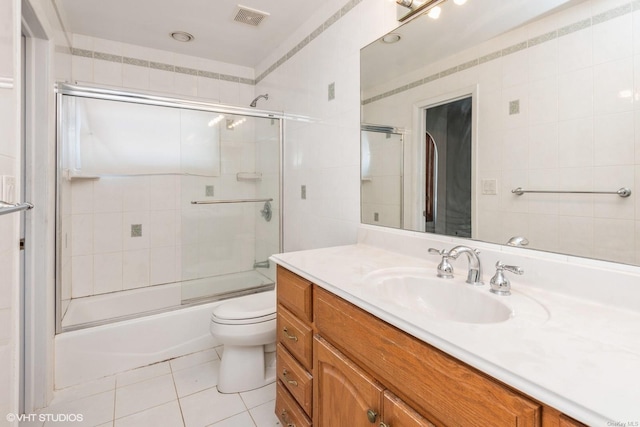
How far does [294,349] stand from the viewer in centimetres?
130

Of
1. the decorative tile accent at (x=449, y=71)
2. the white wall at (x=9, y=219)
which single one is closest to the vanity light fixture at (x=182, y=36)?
the white wall at (x=9, y=219)

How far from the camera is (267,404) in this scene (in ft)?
5.46

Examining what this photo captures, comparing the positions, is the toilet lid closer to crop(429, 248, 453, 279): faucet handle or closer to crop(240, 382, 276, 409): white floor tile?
crop(240, 382, 276, 409): white floor tile

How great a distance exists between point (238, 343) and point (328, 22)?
202cm

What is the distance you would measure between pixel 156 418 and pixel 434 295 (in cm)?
147

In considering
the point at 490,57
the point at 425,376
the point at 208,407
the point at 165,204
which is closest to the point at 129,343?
the point at 208,407

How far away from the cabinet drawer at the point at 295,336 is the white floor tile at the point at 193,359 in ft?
3.13

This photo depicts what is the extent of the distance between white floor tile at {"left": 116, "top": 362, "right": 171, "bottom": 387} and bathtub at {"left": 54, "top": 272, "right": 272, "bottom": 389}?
0.04 meters

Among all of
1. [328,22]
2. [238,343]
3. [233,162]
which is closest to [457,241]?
[238,343]

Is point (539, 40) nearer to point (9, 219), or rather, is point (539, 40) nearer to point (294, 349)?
point (294, 349)

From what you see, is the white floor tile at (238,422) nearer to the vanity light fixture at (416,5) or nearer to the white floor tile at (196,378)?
the white floor tile at (196,378)

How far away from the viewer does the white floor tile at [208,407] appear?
1549 mm

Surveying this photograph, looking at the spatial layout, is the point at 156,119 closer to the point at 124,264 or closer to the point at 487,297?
the point at 124,264

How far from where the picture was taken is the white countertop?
0.46m
